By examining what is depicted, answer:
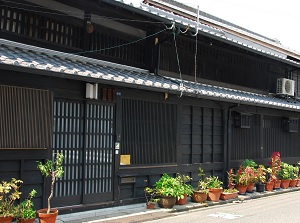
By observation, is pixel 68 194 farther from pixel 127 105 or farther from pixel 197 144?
pixel 197 144

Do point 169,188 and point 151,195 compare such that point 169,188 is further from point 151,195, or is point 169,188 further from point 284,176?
point 284,176

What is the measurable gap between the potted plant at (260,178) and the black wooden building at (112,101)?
3.53 feet

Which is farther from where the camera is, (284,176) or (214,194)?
(284,176)

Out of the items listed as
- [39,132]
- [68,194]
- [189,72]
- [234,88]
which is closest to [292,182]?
[234,88]

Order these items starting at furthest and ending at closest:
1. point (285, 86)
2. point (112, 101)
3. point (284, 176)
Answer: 1. point (285, 86)
2. point (284, 176)
3. point (112, 101)

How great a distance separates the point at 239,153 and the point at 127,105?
6732mm

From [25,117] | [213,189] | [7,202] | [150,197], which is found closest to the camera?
[7,202]

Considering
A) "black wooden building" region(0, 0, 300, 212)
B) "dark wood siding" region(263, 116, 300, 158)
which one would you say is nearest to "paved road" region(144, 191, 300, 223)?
"black wooden building" region(0, 0, 300, 212)

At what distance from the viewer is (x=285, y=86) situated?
20.4 metres

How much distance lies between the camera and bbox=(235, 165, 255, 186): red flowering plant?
15.1 metres

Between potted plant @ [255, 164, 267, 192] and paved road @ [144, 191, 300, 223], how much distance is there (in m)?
1.22

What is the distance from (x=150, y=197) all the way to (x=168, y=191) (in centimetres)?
94

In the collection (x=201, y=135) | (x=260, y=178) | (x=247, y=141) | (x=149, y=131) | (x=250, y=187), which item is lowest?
(x=250, y=187)

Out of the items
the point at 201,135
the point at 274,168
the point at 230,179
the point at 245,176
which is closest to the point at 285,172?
the point at 274,168
